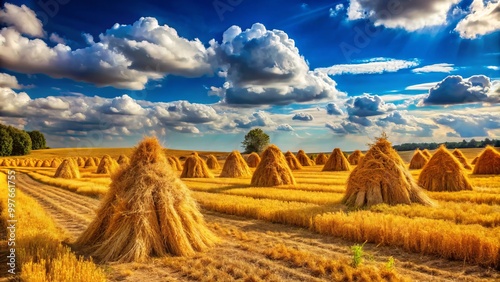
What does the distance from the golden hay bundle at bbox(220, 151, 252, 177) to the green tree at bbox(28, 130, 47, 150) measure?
11231 centimetres

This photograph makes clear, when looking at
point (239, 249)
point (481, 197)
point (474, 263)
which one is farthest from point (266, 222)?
point (481, 197)

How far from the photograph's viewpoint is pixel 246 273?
715cm

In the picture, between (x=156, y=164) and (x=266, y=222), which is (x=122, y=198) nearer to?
(x=156, y=164)

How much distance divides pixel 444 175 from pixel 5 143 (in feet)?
324

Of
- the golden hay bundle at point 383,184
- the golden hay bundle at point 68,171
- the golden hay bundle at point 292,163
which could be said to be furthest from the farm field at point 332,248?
the golden hay bundle at point 292,163

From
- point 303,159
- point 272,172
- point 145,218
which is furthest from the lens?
point 303,159

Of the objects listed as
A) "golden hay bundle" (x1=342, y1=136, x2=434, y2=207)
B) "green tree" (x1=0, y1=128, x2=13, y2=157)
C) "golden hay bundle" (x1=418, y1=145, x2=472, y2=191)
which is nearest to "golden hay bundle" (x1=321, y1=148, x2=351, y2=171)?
"golden hay bundle" (x1=418, y1=145, x2=472, y2=191)

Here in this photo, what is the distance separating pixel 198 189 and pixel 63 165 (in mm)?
25947

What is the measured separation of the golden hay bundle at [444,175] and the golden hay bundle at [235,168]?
19.5m

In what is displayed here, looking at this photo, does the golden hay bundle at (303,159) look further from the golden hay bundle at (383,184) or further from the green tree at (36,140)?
the green tree at (36,140)

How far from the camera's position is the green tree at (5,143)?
86.8 m

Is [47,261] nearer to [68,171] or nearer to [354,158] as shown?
[68,171]

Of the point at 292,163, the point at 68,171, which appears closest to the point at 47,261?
the point at 68,171

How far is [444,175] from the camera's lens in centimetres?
1909
